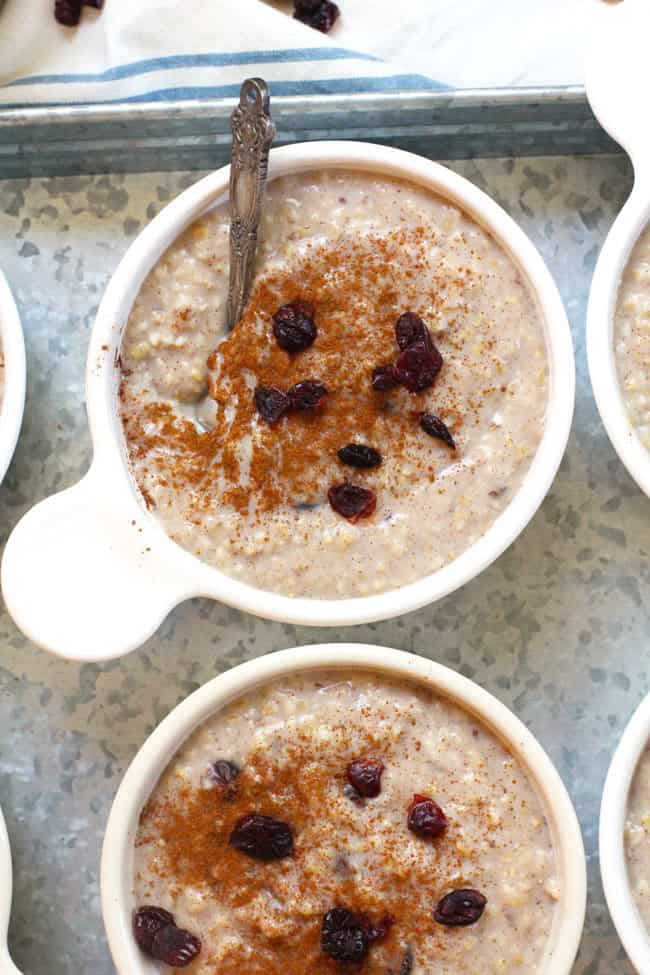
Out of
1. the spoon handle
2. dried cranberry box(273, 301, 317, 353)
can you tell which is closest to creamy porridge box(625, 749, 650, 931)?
dried cranberry box(273, 301, 317, 353)

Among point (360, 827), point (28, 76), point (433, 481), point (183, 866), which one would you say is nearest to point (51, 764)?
point (183, 866)

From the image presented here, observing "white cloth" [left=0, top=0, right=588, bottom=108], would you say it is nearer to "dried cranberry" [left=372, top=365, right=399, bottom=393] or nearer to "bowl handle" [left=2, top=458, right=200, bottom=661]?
"dried cranberry" [left=372, top=365, right=399, bottom=393]

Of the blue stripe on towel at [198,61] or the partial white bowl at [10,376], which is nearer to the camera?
the partial white bowl at [10,376]

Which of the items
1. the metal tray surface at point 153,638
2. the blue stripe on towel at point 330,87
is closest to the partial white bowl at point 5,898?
the metal tray surface at point 153,638

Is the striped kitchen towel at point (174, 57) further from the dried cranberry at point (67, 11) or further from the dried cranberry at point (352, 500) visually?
the dried cranberry at point (352, 500)

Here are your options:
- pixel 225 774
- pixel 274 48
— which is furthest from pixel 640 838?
pixel 274 48

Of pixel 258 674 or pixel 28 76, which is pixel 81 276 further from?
pixel 258 674

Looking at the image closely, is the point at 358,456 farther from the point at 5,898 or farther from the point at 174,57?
the point at 5,898
